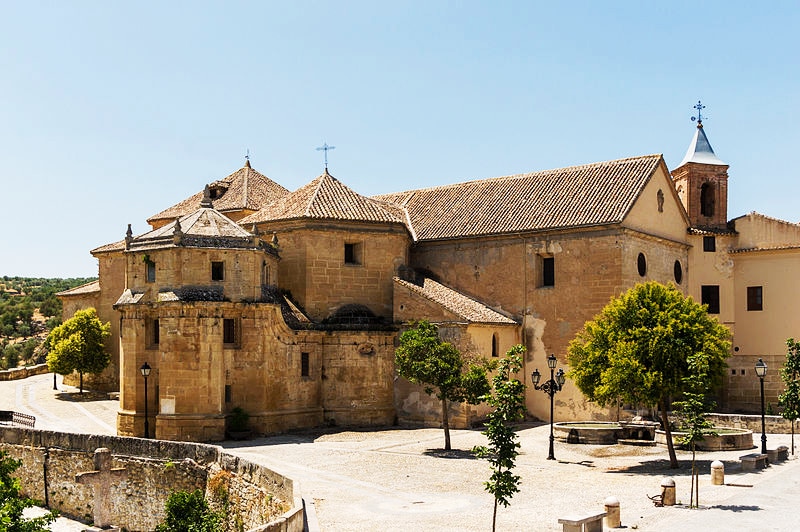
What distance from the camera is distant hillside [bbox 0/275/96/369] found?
224 ft

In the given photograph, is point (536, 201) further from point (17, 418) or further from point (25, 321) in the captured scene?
point (25, 321)

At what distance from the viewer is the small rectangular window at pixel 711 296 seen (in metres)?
39.8

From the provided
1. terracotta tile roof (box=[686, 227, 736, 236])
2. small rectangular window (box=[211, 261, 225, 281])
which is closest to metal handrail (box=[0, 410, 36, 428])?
small rectangular window (box=[211, 261, 225, 281])

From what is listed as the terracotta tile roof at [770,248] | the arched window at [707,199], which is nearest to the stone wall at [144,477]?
the terracotta tile roof at [770,248]

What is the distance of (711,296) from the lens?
39938 millimetres

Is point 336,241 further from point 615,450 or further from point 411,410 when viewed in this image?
point 615,450

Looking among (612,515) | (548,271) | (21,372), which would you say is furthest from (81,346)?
(612,515)

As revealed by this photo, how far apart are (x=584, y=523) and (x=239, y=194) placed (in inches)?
1221

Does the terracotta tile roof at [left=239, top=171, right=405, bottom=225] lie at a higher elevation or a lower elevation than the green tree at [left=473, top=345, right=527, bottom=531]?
higher

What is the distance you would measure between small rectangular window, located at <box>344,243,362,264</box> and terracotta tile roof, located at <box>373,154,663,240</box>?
3.61 meters

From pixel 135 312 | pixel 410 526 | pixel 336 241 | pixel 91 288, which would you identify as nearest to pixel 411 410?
pixel 336 241

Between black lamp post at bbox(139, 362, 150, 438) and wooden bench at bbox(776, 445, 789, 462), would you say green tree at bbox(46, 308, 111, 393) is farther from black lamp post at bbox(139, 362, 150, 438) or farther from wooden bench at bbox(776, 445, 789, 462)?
wooden bench at bbox(776, 445, 789, 462)

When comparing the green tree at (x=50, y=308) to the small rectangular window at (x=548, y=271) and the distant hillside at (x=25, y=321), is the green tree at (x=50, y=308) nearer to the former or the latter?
the distant hillside at (x=25, y=321)

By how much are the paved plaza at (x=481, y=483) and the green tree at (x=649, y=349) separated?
7.34ft
